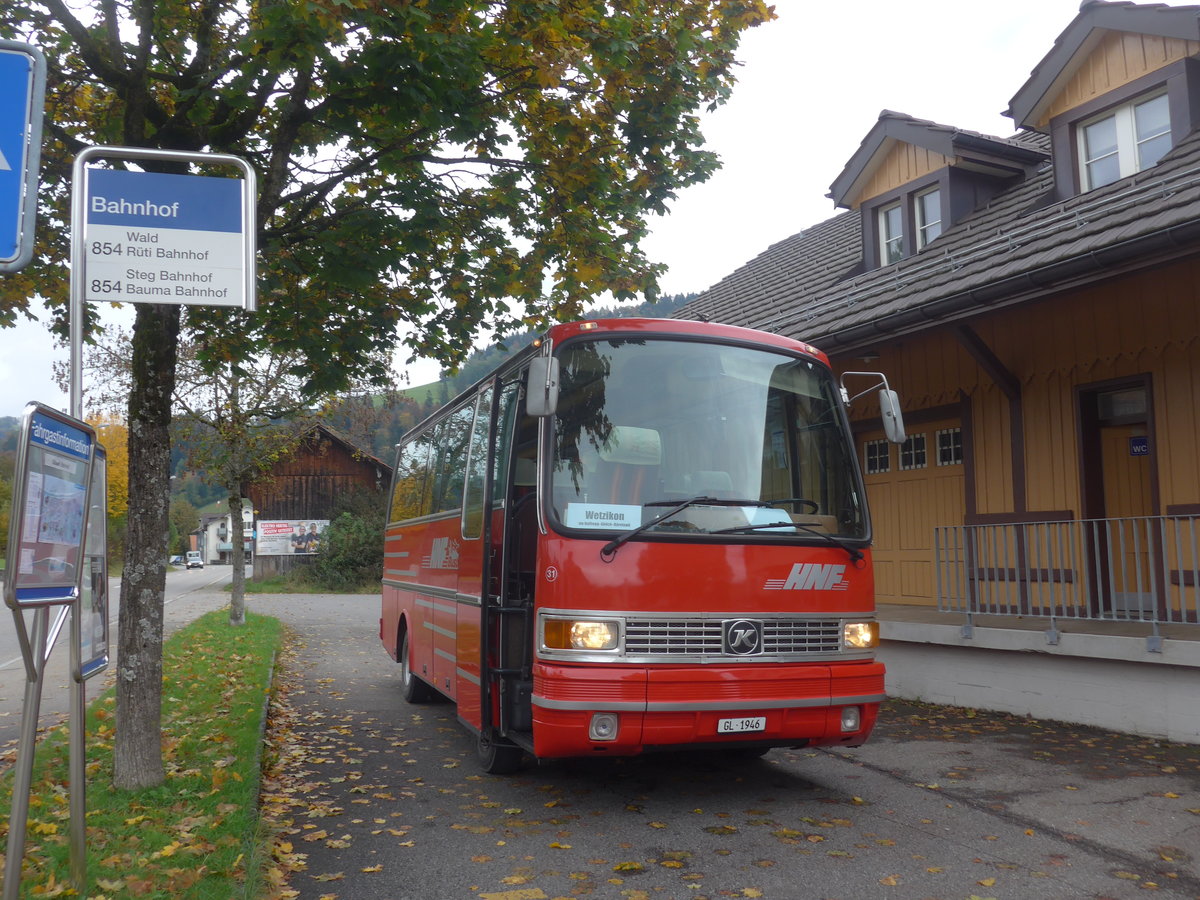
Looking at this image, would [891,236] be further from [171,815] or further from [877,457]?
[171,815]

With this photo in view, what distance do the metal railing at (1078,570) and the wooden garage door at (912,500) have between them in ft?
1.75

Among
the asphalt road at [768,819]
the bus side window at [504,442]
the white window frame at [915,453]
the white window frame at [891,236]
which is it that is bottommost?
the asphalt road at [768,819]

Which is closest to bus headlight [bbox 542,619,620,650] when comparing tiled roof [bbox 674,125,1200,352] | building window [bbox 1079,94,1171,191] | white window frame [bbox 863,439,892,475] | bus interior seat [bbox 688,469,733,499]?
bus interior seat [bbox 688,469,733,499]

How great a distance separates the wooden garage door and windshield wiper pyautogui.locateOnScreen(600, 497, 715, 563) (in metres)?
7.23

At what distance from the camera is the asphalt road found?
4773 millimetres

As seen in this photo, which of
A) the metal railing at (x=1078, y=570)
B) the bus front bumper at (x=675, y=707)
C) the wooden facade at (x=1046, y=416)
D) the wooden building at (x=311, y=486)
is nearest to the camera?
the bus front bumper at (x=675, y=707)

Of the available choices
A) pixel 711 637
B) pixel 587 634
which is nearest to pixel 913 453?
pixel 711 637

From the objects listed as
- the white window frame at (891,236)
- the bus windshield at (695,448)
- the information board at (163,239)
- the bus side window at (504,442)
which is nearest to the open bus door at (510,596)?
the bus side window at (504,442)

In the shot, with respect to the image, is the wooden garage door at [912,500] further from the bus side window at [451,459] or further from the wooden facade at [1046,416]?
the bus side window at [451,459]

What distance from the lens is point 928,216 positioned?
14.3m

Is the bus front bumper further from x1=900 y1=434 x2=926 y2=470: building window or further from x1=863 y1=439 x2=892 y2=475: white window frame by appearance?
x1=863 y1=439 x2=892 y2=475: white window frame

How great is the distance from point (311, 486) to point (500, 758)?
144 feet

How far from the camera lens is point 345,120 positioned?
7137 millimetres

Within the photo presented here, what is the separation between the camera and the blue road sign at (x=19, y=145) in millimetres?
3709
